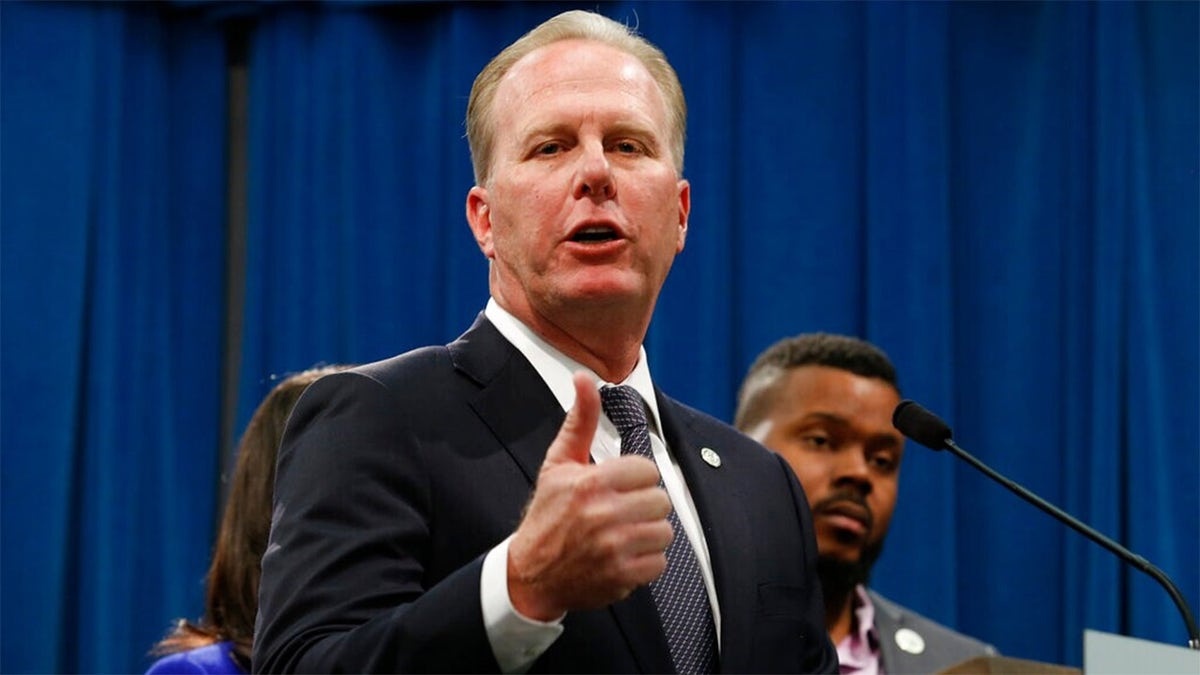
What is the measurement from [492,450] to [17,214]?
2780 millimetres

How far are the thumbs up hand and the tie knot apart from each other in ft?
1.38

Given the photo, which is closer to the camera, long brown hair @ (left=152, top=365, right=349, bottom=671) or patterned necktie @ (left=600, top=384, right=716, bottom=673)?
patterned necktie @ (left=600, top=384, right=716, bottom=673)

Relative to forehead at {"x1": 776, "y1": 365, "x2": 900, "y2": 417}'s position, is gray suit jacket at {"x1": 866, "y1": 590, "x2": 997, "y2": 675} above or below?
below

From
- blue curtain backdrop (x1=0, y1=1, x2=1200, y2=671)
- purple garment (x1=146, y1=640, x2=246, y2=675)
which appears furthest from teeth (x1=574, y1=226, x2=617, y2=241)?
blue curtain backdrop (x1=0, y1=1, x2=1200, y2=671)

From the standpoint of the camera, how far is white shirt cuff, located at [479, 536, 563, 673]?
1197 mm

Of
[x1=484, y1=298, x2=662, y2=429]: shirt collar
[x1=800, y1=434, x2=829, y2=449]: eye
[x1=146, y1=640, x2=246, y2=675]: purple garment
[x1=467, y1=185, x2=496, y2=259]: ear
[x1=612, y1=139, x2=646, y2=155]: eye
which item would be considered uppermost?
[x1=612, y1=139, x2=646, y2=155]: eye

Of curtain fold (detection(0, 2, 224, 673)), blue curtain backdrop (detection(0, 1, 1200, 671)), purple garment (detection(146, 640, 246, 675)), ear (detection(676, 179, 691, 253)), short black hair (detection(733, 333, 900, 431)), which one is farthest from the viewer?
curtain fold (detection(0, 2, 224, 673))

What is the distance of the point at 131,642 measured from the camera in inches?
150

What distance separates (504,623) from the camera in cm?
120

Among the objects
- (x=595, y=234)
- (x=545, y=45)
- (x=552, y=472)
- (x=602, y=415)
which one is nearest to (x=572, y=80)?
Result: (x=545, y=45)

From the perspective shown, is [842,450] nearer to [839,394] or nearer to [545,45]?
[839,394]

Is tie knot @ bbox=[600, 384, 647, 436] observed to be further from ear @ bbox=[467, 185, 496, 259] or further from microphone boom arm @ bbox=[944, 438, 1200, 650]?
microphone boom arm @ bbox=[944, 438, 1200, 650]

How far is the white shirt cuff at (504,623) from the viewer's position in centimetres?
120

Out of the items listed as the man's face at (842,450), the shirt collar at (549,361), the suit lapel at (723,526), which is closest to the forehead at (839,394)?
the man's face at (842,450)
